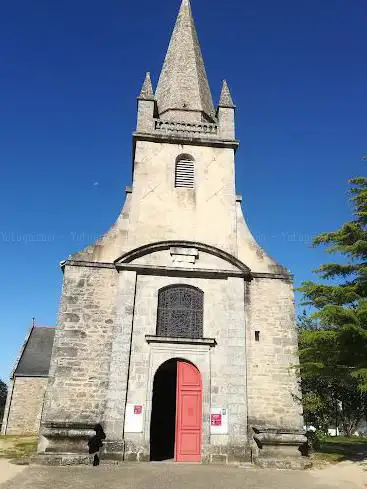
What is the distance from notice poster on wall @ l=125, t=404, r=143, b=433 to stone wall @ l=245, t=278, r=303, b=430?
10.1 ft

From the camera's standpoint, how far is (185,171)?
15.0 meters

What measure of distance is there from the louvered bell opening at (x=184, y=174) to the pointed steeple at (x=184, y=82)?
8.37 ft

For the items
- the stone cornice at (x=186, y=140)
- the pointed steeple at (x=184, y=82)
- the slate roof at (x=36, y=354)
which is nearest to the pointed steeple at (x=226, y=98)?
the pointed steeple at (x=184, y=82)

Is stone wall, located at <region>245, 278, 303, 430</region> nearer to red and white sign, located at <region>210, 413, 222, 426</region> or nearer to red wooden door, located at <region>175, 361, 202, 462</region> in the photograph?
red and white sign, located at <region>210, 413, 222, 426</region>

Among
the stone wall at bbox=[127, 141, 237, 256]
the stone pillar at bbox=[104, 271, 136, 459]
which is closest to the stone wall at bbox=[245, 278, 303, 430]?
the stone wall at bbox=[127, 141, 237, 256]

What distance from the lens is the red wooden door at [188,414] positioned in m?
11.3

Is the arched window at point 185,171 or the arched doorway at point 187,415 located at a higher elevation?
the arched window at point 185,171

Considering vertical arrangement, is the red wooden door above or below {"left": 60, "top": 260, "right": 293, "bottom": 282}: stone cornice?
below

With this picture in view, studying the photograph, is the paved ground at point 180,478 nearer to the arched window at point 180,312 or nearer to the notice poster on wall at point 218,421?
the notice poster on wall at point 218,421

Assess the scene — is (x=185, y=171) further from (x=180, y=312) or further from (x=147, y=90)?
(x=180, y=312)

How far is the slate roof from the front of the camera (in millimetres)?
23797

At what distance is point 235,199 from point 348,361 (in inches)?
276

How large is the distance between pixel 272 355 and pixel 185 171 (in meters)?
7.15

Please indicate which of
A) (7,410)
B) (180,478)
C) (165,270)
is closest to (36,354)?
(7,410)
